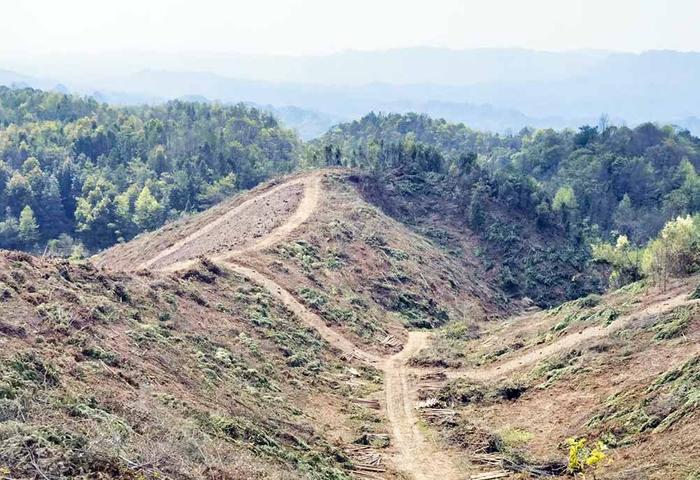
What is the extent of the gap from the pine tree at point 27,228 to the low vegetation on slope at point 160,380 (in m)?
70.1

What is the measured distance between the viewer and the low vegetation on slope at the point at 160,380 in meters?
16.5

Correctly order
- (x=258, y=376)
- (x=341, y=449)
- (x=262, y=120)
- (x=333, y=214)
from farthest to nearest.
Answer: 1. (x=262, y=120)
2. (x=333, y=214)
3. (x=258, y=376)
4. (x=341, y=449)

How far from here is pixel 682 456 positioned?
66.7 ft

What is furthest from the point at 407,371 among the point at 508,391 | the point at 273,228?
the point at 273,228

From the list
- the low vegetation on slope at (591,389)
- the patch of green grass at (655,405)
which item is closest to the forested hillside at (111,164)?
the low vegetation on slope at (591,389)

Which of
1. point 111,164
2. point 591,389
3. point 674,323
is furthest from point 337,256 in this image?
point 111,164

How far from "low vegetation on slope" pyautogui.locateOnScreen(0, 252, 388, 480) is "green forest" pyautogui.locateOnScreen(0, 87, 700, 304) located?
35.8 m

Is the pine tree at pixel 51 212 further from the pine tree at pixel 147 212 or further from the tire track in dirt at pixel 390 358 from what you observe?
the tire track in dirt at pixel 390 358

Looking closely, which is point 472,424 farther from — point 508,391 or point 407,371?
point 407,371

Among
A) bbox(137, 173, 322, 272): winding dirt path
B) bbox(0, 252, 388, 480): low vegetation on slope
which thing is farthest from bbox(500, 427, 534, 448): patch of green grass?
bbox(137, 173, 322, 272): winding dirt path

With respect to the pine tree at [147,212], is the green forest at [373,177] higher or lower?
higher

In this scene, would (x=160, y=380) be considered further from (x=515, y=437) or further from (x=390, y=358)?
(x=390, y=358)

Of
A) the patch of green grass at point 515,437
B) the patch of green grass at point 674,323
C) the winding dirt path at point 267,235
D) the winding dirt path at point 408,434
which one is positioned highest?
the patch of green grass at point 674,323

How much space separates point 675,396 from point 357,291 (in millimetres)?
30158
